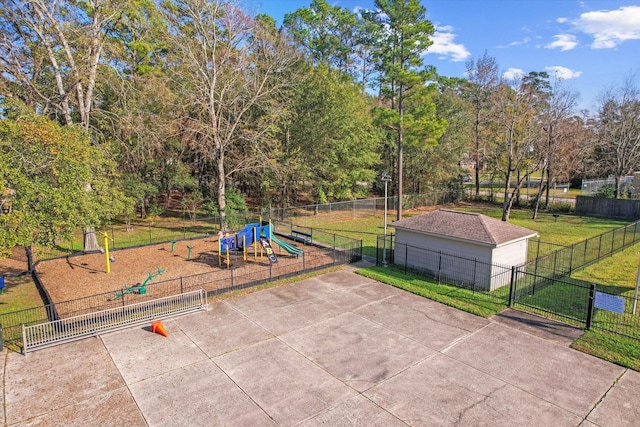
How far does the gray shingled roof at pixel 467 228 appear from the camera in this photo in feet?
52.8

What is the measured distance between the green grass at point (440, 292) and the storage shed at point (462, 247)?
2.53ft

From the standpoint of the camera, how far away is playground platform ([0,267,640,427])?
831 cm

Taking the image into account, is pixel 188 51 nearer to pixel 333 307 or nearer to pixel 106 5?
pixel 106 5

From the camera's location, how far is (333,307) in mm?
13930

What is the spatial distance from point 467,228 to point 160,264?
1413cm

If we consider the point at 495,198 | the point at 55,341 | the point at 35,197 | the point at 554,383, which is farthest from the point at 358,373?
the point at 495,198

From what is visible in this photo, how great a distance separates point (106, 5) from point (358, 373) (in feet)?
72.5

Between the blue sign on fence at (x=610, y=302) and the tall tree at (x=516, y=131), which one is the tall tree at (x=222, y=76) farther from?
the blue sign on fence at (x=610, y=302)

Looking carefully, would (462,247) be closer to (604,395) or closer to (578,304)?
(578,304)

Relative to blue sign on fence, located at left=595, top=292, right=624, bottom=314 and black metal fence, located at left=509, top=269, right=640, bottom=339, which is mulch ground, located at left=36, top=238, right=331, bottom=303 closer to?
black metal fence, located at left=509, top=269, right=640, bottom=339

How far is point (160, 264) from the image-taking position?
18922 millimetres

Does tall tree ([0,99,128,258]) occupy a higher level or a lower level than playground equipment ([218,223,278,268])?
higher

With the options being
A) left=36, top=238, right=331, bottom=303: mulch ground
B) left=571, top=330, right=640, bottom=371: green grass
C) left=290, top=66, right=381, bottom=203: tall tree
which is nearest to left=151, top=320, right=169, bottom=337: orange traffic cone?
left=36, top=238, right=331, bottom=303: mulch ground

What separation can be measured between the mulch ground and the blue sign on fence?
36.1 feet
